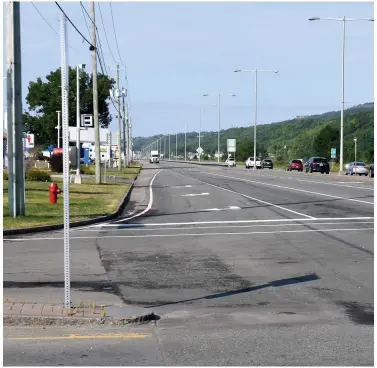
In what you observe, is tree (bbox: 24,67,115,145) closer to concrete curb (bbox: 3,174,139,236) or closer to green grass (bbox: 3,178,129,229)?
green grass (bbox: 3,178,129,229)

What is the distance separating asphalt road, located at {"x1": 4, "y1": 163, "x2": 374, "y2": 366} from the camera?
7.11 meters

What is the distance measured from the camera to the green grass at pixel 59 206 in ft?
65.7

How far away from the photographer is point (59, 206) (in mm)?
24953

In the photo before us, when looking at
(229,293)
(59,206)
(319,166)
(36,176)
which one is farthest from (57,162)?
(229,293)

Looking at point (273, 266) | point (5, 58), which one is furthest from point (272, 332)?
point (5, 58)

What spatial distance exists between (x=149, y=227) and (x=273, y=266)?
25.1ft

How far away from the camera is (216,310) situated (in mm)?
9117

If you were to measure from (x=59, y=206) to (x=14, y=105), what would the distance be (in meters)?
5.55

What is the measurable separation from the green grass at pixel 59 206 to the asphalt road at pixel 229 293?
1529 mm

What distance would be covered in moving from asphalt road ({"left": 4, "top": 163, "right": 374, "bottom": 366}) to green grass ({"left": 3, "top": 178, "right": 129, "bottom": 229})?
1529mm

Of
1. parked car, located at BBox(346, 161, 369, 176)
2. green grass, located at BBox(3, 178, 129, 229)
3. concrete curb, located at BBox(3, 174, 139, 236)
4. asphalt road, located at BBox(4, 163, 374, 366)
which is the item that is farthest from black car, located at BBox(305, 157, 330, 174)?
asphalt road, located at BBox(4, 163, 374, 366)

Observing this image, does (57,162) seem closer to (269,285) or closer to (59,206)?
(59,206)

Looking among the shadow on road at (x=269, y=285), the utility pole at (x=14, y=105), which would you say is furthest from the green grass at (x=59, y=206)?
the shadow on road at (x=269, y=285)

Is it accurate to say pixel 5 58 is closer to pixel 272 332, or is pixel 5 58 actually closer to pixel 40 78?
pixel 272 332
